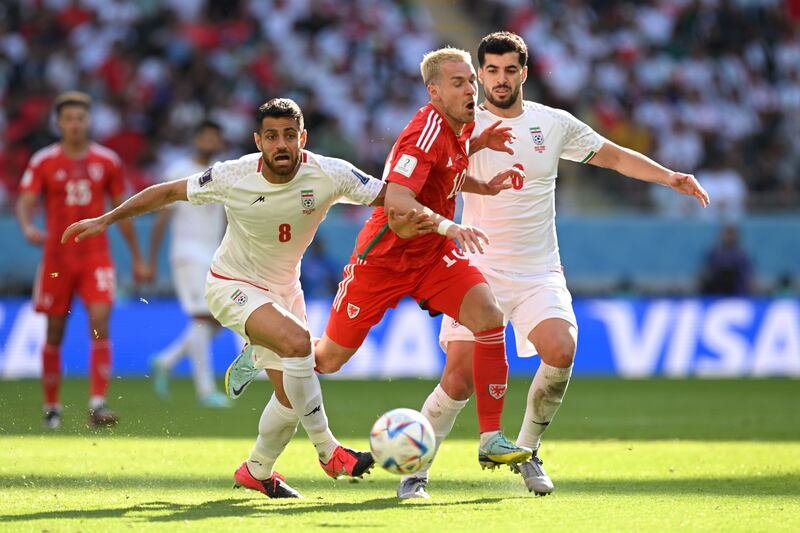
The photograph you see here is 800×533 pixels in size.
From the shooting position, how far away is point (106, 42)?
65.6 ft

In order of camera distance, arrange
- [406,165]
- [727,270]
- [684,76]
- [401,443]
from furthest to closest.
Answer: [684,76] → [727,270] → [406,165] → [401,443]

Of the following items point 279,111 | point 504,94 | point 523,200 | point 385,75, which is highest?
point 385,75

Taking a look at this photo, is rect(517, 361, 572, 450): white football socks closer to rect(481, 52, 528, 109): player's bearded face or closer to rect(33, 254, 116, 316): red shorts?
rect(481, 52, 528, 109): player's bearded face

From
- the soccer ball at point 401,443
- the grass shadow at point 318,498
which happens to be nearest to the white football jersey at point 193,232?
the grass shadow at point 318,498

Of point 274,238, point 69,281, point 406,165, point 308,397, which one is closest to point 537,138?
point 406,165

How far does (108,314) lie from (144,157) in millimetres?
8062

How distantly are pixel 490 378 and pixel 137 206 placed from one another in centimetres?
214

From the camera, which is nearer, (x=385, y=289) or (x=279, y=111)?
(x=279, y=111)

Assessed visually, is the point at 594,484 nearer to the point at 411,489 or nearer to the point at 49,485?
the point at 411,489

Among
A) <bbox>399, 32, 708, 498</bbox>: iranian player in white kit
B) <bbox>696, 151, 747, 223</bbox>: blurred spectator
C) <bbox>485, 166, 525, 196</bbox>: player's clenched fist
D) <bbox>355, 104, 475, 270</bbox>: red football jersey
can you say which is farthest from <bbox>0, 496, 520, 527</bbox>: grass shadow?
<bbox>696, 151, 747, 223</bbox>: blurred spectator

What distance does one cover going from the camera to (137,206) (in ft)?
23.6

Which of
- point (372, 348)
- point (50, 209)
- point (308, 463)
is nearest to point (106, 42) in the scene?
point (372, 348)

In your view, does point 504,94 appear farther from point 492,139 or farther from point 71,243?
point 71,243

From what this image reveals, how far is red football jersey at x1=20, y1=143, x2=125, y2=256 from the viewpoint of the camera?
11.3 meters
